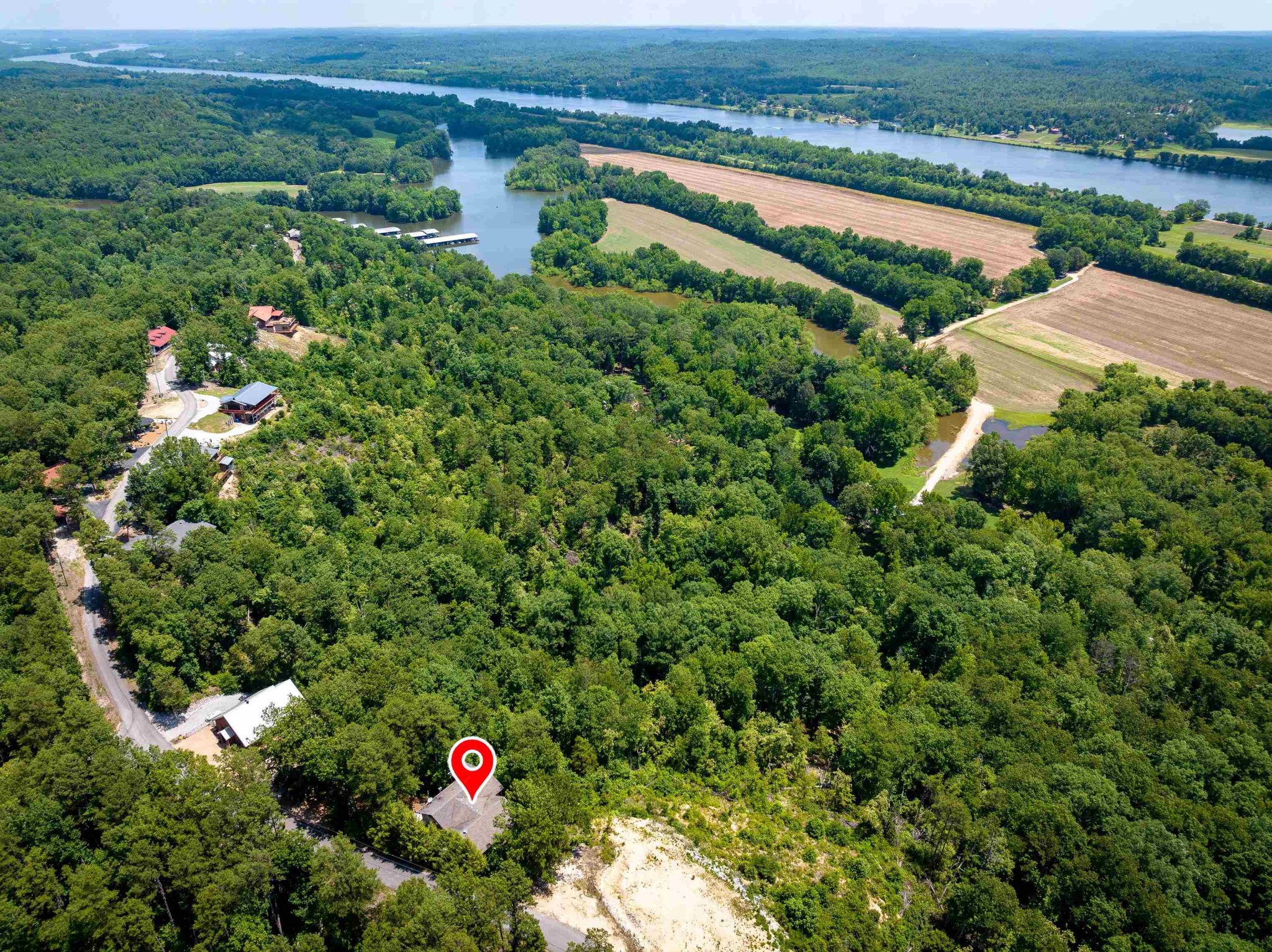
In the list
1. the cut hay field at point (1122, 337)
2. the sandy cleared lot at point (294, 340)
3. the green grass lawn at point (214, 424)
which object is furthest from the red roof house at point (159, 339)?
the cut hay field at point (1122, 337)

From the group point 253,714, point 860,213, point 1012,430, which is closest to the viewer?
point 253,714

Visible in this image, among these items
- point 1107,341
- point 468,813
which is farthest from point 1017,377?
point 468,813

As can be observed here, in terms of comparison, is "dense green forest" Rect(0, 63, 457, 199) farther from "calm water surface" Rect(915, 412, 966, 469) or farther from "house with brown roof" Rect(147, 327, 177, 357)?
"calm water surface" Rect(915, 412, 966, 469)

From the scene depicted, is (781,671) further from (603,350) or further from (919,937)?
(603,350)

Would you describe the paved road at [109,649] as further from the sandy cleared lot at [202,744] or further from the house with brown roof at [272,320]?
the house with brown roof at [272,320]

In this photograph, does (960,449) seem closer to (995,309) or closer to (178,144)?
(995,309)
